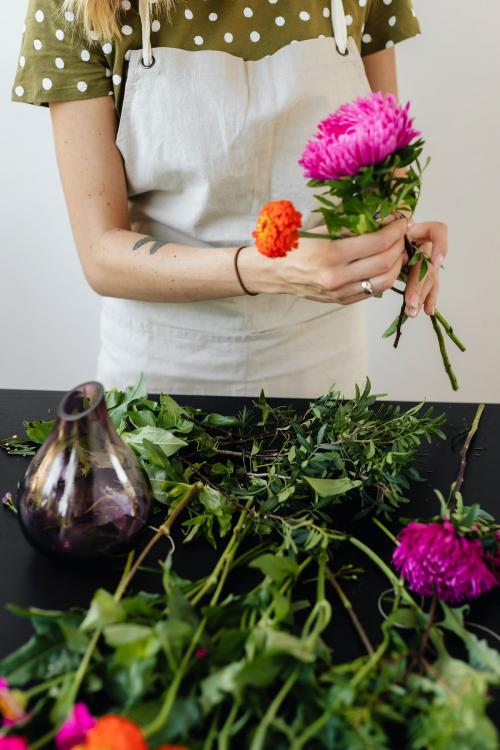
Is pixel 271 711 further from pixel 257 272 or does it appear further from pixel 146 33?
pixel 146 33

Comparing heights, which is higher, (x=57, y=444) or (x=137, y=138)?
(x=137, y=138)

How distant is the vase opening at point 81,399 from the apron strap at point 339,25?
676 millimetres

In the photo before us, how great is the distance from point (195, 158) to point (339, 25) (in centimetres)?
27

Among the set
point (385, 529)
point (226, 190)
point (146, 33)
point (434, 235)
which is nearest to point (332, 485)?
point (385, 529)

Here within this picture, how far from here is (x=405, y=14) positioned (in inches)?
44.6

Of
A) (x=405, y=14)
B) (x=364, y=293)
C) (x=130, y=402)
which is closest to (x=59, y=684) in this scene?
(x=130, y=402)

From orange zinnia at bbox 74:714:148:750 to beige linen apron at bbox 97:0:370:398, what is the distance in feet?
2.12

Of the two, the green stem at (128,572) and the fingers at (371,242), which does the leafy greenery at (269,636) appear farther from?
the fingers at (371,242)

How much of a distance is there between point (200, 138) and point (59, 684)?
71 cm

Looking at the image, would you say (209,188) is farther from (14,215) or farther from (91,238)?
(14,215)

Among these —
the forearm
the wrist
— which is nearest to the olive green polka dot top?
the forearm

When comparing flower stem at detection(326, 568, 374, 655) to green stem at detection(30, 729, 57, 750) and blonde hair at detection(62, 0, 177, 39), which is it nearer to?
green stem at detection(30, 729, 57, 750)

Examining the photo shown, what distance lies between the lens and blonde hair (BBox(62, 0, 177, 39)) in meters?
0.90

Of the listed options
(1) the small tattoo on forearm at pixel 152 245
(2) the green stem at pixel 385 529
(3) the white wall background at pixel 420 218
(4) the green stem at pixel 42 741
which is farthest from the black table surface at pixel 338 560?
(3) the white wall background at pixel 420 218
